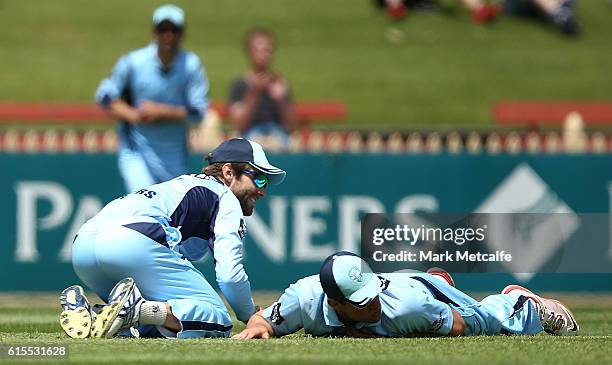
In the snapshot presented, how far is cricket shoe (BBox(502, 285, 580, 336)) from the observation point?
28.0 feet

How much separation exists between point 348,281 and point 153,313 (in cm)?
123

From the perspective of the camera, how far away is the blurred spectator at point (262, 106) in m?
15.6

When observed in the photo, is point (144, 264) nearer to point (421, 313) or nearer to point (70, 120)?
point (421, 313)

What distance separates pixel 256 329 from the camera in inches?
318

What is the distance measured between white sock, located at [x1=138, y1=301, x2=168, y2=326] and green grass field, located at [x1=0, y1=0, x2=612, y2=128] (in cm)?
1554

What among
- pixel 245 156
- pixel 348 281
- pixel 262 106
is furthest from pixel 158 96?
pixel 348 281

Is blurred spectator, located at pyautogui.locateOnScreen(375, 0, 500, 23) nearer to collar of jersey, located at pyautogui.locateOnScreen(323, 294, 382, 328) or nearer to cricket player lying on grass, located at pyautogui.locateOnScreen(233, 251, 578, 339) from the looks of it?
cricket player lying on grass, located at pyautogui.locateOnScreen(233, 251, 578, 339)

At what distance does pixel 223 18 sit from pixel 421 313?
20.7m

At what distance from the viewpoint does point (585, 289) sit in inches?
547

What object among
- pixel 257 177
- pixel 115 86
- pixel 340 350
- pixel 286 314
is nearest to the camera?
pixel 340 350

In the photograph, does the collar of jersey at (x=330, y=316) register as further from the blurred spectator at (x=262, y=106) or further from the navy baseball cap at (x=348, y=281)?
the blurred spectator at (x=262, y=106)

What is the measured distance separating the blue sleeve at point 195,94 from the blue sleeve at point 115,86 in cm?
58

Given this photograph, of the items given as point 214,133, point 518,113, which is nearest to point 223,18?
point 518,113

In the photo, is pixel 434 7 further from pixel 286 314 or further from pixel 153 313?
Result: pixel 153 313
